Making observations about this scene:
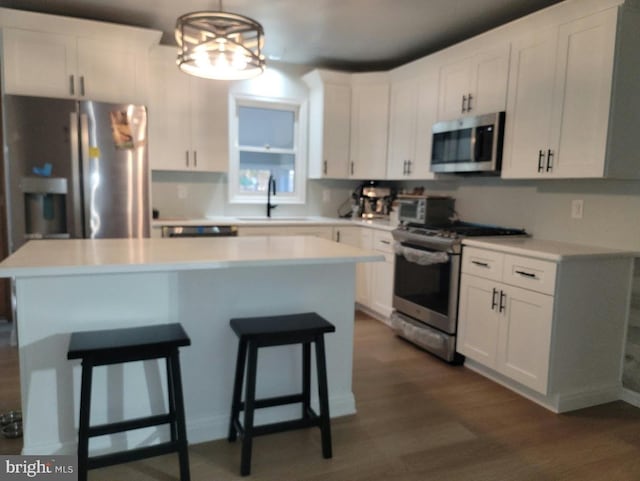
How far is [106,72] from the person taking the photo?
3.54 m

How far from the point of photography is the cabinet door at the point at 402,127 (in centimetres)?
412

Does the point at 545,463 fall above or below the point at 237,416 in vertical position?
below

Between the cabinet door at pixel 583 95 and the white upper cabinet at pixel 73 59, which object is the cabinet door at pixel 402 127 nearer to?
the cabinet door at pixel 583 95

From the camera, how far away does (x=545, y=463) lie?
6.89 ft

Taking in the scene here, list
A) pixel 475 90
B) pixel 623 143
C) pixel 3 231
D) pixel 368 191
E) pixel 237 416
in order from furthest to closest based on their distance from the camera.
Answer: pixel 368 191 → pixel 3 231 → pixel 475 90 → pixel 623 143 → pixel 237 416

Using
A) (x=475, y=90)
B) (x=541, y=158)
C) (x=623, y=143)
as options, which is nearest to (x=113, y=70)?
(x=475, y=90)

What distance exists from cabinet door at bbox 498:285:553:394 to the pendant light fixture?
198 centimetres

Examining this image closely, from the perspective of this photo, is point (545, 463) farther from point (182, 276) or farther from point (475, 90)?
point (475, 90)

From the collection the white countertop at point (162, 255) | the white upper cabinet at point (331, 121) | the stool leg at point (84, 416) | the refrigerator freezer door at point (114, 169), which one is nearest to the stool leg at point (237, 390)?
the white countertop at point (162, 255)

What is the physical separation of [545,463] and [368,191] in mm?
3169

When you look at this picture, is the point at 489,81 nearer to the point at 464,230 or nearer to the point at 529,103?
the point at 529,103

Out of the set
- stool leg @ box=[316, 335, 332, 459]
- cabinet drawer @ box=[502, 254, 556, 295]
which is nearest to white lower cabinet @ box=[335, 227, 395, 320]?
cabinet drawer @ box=[502, 254, 556, 295]

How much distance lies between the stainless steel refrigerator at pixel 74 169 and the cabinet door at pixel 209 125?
0.60m

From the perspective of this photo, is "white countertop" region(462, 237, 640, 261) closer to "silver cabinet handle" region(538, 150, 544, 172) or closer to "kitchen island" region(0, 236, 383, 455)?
"silver cabinet handle" region(538, 150, 544, 172)
